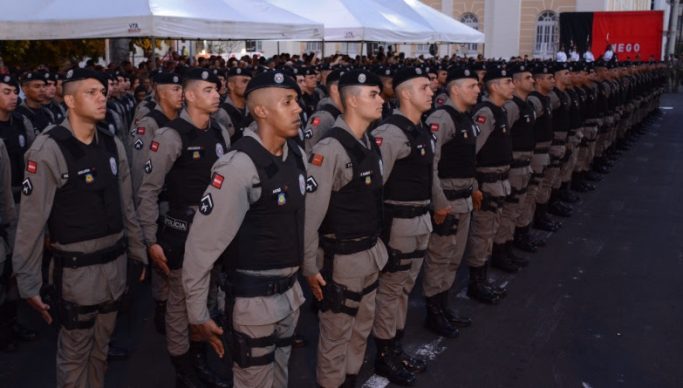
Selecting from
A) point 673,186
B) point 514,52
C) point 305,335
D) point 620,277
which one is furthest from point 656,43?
point 305,335

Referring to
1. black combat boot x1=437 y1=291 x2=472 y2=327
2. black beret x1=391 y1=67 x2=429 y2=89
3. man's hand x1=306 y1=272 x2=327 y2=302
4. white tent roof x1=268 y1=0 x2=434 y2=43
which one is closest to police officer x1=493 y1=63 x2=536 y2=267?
black combat boot x1=437 y1=291 x2=472 y2=327

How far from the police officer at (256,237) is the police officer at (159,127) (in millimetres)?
2185

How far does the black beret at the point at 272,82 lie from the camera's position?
12.1ft

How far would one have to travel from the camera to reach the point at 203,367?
5.15 metres

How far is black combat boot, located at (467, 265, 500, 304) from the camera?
695 centimetres

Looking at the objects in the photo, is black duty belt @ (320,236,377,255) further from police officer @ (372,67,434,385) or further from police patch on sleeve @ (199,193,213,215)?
police patch on sleeve @ (199,193,213,215)

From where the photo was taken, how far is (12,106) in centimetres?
613

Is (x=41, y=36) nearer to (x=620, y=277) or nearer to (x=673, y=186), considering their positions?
(x=620, y=277)

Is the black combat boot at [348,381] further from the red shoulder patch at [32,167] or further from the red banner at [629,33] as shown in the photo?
the red banner at [629,33]

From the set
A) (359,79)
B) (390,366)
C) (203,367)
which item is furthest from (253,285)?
(390,366)

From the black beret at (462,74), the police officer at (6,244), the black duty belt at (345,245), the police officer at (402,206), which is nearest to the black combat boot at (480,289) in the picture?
the police officer at (402,206)

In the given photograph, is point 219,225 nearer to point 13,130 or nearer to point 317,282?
point 317,282

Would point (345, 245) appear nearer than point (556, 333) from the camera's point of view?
Yes

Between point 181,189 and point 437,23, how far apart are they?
15.7m
